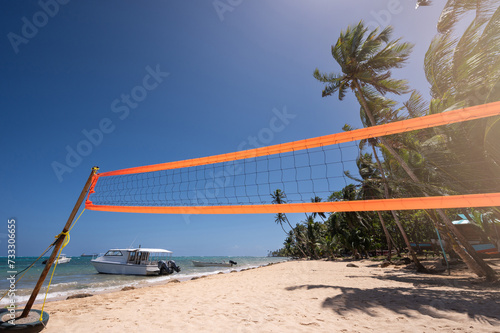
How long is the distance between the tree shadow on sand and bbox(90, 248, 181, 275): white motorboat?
15.8 m

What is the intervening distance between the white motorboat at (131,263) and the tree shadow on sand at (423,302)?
624 inches

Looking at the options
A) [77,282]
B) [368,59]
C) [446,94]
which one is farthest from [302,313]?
[77,282]

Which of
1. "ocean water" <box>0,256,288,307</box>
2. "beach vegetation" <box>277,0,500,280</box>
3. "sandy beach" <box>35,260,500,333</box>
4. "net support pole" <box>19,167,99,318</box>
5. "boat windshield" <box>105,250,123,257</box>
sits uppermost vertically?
"beach vegetation" <box>277,0,500,280</box>

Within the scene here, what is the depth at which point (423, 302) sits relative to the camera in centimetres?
446

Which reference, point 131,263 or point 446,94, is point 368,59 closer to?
point 446,94

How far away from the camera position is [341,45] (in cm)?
991

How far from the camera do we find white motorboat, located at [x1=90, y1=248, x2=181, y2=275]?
55.5ft

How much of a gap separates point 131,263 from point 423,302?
1860 cm

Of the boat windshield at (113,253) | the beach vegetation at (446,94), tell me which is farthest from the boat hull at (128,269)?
the beach vegetation at (446,94)

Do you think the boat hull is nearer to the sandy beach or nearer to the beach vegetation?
the sandy beach

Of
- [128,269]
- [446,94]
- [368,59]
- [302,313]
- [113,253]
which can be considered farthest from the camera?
[113,253]

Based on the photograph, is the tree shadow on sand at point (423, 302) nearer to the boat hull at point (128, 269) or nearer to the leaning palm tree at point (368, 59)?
the leaning palm tree at point (368, 59)

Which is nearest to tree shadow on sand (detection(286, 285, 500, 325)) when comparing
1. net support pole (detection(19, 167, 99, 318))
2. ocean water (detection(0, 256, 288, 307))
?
net support pole (detection(19, 167, 99, 318))

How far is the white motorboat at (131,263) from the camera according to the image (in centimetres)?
1691
